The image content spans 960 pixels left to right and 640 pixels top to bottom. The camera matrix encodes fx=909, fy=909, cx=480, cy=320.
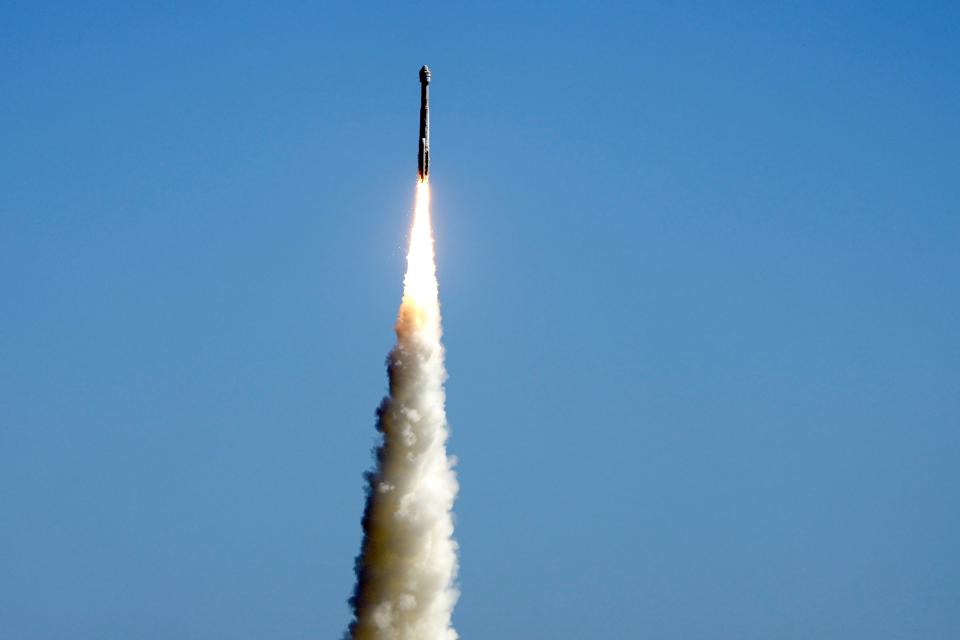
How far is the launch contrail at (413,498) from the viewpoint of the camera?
2703 cm

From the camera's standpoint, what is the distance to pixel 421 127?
1100 inches

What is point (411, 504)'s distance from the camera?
27.2 metres

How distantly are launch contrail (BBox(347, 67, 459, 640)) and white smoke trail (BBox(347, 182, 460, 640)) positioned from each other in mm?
30

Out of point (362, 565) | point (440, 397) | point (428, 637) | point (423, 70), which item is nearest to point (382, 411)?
point (440, 397)

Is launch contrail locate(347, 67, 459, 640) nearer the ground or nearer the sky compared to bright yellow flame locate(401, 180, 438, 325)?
nearer the ground

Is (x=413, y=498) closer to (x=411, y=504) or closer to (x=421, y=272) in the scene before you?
(x=411, y=504)

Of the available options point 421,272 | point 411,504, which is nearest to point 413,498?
point 411,504

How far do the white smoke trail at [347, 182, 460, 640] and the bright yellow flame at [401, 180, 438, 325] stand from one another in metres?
0.05

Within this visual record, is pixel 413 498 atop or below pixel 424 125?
below

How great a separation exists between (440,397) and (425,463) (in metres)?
2.07

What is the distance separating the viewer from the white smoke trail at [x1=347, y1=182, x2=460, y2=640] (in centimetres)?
2702

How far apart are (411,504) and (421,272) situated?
24.2 ft

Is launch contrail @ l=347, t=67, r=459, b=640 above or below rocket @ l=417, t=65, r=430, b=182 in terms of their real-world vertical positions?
below

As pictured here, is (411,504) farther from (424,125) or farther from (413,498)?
(424,125)
